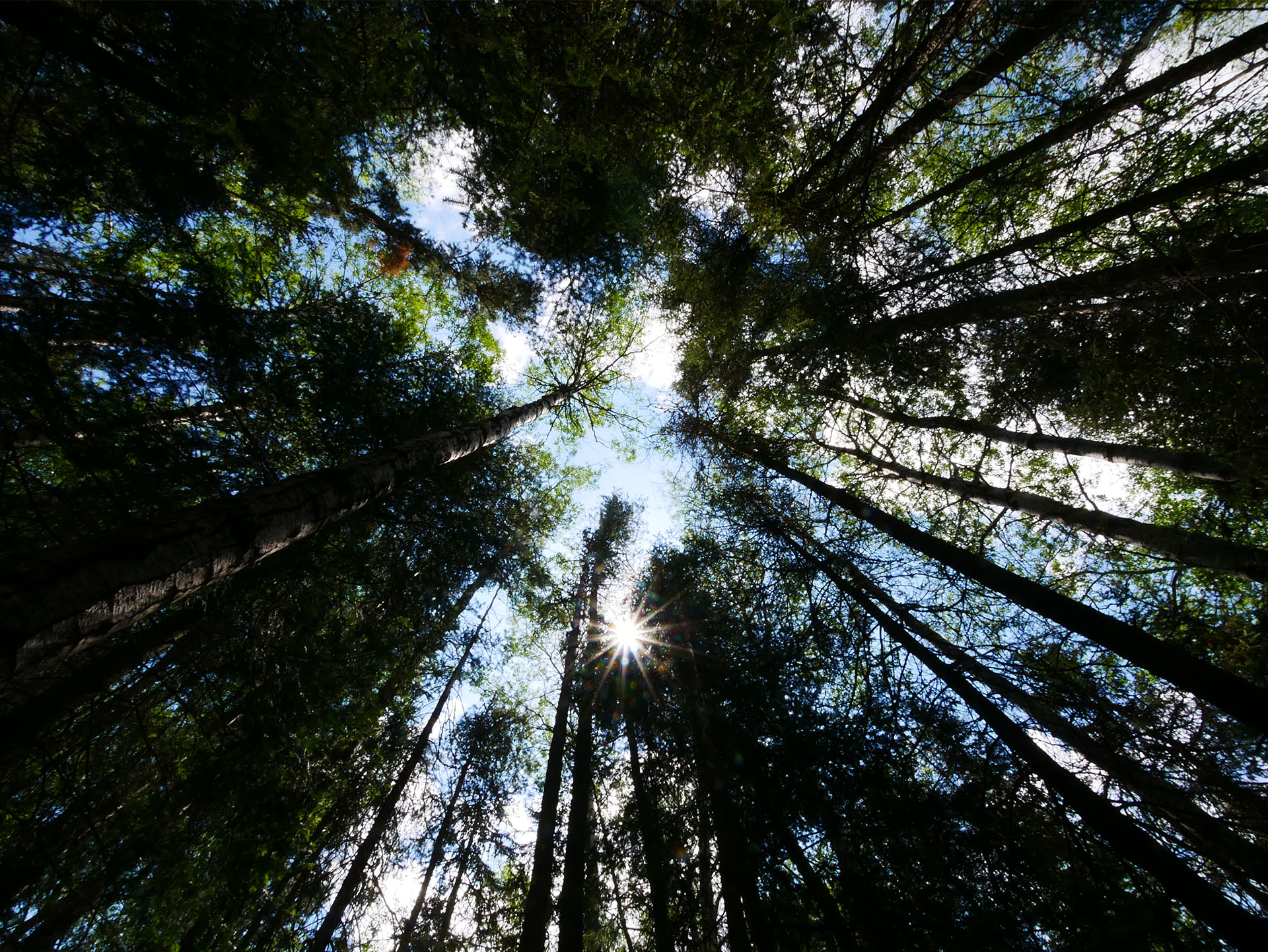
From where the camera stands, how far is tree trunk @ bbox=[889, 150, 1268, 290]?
360 centimetres

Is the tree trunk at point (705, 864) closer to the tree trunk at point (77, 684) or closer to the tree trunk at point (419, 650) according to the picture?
the tree trunk at point (419, 650)

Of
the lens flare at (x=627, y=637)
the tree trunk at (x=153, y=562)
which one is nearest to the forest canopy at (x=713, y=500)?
the tree trunk at (x=153, y=562)

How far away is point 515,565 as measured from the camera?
747 centimetres

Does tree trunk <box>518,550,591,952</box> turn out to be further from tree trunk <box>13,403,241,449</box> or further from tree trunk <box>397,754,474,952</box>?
tree trunk <box>13,403,241,449</box>

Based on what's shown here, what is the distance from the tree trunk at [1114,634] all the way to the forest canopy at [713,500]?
0.03 meters

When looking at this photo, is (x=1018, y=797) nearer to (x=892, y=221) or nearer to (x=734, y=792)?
(x=734, y=792)

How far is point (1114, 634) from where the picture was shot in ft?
9.52

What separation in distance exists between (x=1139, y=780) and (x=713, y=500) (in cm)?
609

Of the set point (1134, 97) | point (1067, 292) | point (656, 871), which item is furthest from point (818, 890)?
point (1134, 97)

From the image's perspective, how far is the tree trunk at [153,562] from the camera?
156 centimetres

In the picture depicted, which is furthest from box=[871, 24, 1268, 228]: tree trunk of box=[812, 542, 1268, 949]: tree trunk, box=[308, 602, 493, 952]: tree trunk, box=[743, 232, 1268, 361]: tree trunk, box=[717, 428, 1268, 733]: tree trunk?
box=[308, 602, 493, 952]: tree trunk

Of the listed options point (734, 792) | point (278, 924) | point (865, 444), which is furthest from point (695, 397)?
point (278, 924)

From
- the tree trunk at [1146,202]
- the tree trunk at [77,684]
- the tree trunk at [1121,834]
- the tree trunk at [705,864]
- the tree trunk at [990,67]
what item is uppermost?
the tree trunk at [990,67]

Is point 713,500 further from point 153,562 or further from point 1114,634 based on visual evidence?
point 153,562
